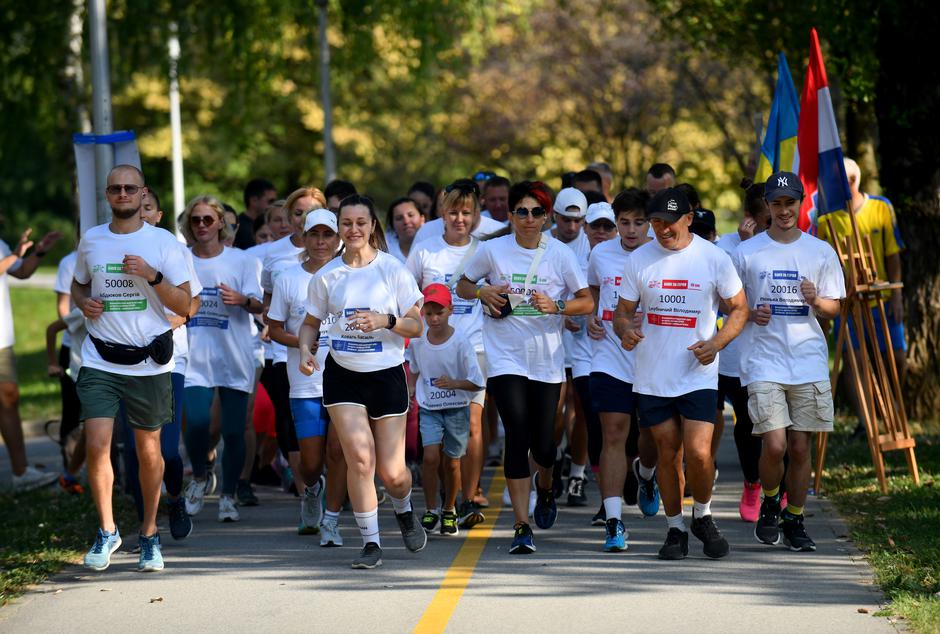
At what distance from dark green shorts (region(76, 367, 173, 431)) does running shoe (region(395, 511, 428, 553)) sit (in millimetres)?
1404

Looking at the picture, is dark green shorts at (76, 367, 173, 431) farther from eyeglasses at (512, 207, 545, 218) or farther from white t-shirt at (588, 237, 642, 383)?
white t-shirt at (588, 237, 642, 383)

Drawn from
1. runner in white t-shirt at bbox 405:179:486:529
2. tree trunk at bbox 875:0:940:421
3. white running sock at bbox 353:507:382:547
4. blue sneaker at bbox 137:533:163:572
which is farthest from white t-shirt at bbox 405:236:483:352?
tree trunk at bbox 875:0:940:421

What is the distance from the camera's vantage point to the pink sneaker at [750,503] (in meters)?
9.77

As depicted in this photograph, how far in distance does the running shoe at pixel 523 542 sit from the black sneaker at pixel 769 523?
1.28m

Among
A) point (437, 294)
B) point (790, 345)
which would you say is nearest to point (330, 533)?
point (437, 294)

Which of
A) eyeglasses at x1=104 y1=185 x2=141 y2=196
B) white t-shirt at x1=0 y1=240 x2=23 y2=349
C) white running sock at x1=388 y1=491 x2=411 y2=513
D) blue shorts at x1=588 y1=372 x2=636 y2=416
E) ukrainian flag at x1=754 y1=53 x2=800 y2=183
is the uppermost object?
ukrainian flag at x1=754 y1=53 x2=800 y2=183

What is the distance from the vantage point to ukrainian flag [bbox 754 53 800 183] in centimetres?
1090

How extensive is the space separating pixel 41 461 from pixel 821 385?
849 centimetres

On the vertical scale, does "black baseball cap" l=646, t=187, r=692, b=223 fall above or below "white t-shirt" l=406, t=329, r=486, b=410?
above

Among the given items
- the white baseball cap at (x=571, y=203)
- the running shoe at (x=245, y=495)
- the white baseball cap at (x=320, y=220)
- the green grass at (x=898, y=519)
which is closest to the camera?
the green grass at (x=898, y=519)

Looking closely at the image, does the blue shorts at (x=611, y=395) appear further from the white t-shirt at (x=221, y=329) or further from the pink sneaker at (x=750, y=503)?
the white t-shirt at (x=221, y=329)

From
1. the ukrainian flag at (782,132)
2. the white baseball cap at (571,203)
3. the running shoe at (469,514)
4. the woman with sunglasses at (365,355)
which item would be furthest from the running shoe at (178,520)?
the ukrainian flag at (782,132)

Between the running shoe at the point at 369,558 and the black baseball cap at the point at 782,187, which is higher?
the black baseball cap at the point at 782,187

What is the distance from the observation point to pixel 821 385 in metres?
8.74
